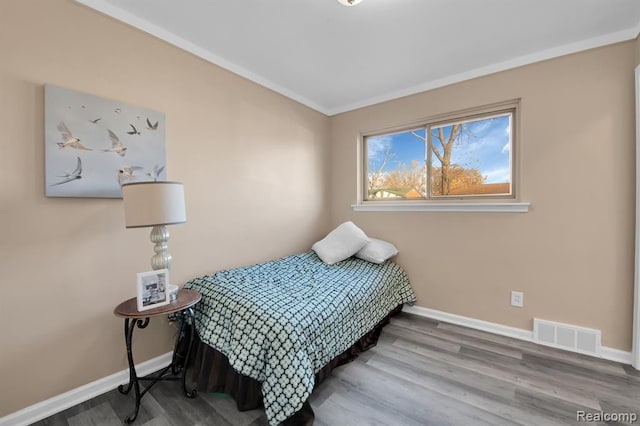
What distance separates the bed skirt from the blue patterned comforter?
0.10 metres

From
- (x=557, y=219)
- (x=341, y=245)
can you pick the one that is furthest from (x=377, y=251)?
(x=557, y=219)

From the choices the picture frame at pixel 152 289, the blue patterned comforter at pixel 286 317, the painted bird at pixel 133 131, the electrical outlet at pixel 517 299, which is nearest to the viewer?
the blue patterned comforter at pixel 286 317

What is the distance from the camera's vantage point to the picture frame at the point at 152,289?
1.51 meters

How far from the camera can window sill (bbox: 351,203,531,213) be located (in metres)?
2.38

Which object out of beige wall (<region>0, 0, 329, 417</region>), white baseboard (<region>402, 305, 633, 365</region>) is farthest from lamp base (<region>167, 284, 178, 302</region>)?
white baseboard (<region>402, 305, 633, 365</region>)

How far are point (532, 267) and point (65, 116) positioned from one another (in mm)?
3580

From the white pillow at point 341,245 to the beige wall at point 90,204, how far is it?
0.80 meters

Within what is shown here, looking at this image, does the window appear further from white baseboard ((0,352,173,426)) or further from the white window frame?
white baseboard ((0,352,173,426))

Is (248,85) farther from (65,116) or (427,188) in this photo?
(427,188)

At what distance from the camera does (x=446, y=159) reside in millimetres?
2883

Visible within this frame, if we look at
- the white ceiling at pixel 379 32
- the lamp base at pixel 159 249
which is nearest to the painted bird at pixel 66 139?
the lamp base at pixel 159 249

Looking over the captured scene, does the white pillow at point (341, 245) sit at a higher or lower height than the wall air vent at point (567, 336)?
higher

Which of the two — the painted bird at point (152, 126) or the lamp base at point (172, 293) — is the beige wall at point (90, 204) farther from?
the lamp base at point (172, 293)

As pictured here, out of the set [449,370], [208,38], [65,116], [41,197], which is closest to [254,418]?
[449,370]
